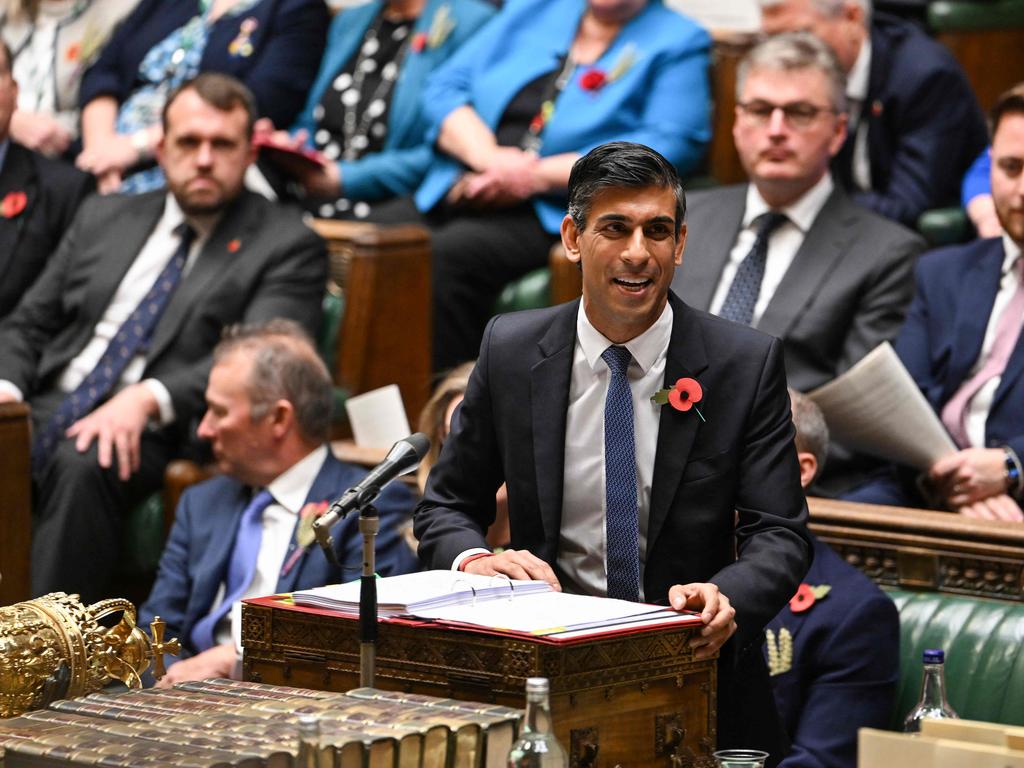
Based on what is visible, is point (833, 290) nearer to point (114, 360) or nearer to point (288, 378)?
point (288, 378)

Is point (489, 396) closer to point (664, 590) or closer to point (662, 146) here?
point (664, 590)

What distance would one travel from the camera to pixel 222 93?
15.6 ft

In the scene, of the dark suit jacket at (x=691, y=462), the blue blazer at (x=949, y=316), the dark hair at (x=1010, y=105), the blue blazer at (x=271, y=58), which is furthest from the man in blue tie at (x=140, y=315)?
the dark suit jacket at (x=691, y=462)

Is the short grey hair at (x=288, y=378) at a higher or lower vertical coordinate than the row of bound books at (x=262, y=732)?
higher

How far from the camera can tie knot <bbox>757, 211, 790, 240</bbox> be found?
4230 mm

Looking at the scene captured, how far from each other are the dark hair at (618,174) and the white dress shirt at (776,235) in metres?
1.72

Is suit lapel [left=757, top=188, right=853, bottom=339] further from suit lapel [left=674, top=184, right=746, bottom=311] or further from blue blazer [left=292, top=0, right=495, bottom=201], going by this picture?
blue blazer [left=292, top=0, right=495, bottom=201]

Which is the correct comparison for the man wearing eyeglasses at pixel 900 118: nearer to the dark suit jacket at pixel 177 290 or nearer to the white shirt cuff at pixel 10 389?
the dark suit jacket at pixel 177 290

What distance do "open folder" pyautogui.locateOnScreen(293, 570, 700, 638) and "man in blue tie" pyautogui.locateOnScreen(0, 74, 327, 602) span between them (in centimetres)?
217

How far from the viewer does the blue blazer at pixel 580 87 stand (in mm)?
Result: 5062

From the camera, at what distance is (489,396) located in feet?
8.55

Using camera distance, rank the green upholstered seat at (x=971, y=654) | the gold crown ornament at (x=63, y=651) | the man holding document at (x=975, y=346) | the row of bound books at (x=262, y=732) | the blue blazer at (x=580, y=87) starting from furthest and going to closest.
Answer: the blue blazer at (x=580, y=87), the man holding document at (x=975, y=346), the green upholstered seat at (x=971, y=654), the gold crown ornament at (x=63, y=651), the row of bound books at (x=262, y=732)

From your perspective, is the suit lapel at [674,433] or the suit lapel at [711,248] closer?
the suit lapel at [674,433]

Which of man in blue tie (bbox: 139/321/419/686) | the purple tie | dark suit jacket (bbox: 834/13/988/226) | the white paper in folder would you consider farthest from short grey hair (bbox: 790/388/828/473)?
dark suit jacket (bbox: 834/13/988/226)
